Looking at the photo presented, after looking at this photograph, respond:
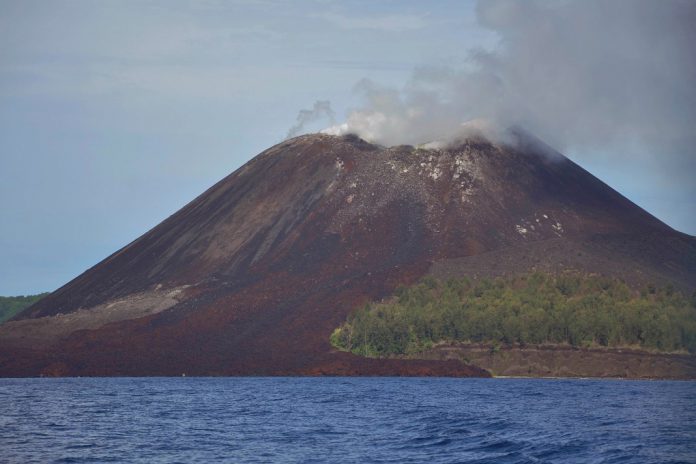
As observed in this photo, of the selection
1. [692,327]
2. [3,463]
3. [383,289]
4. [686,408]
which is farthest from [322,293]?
[3,463]

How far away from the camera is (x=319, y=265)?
174m

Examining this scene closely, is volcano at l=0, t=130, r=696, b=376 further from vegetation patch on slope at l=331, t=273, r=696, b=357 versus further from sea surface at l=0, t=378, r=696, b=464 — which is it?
sea surface at l=0, t=378, r=696, b=464

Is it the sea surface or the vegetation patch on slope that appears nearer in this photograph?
the sea surface

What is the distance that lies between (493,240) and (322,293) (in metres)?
Result: 31.3

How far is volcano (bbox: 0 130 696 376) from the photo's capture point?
153125mm

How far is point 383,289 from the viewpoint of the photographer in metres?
162

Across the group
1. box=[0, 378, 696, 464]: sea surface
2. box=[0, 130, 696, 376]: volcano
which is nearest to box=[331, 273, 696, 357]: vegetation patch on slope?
box=[0, 130, 696, 376]: volcano

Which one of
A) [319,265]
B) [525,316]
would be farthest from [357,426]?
[319,265]

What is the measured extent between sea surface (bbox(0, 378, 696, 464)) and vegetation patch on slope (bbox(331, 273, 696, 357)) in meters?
36.6

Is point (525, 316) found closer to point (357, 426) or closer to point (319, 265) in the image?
point (319, 265)

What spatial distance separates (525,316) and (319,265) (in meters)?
43.8

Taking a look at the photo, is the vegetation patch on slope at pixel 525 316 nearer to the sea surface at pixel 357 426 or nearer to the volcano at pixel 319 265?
the volcano at pixel 319 265

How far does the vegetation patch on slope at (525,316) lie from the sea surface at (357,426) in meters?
36.6

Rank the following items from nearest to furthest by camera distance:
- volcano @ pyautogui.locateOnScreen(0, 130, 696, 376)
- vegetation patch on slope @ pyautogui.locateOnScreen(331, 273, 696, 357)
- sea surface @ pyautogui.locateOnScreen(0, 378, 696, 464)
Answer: sea surface @ pyautogui.locateOnScreen(0, 378, 696, 464), vegetation patch on slope @ pyautogui.locateOnScreen(331, 273, 696, 357), volcano @ pyautogui.locateOnScreen(0, 130, 696, 376)
